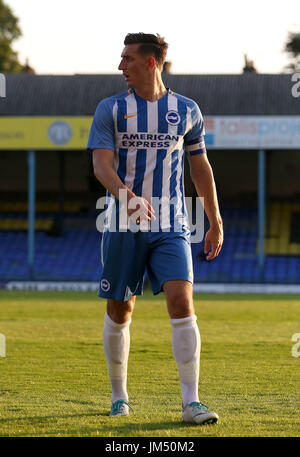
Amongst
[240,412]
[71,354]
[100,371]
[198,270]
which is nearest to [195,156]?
[240,412]

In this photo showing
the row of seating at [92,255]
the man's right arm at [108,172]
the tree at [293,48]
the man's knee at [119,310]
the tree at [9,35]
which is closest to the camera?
the man's right arm at [108,172]

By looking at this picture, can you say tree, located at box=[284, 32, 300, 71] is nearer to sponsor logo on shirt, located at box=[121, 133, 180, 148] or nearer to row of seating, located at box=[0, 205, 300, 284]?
row of seating, located at box=[0, 205, 300, 284]

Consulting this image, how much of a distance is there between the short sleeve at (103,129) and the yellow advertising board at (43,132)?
73.2 ft

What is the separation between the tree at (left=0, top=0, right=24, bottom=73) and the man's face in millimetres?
46420

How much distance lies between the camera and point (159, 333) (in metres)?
11.3

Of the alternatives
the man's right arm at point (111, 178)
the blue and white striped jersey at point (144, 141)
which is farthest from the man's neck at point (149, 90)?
the man's right arm at point (111, 178)

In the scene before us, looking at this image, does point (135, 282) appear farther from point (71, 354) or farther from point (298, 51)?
point (298, 51)

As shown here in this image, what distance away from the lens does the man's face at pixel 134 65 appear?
16.9 feet

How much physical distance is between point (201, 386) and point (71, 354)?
266 centimetres

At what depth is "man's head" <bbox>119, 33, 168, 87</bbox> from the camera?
5160 mm

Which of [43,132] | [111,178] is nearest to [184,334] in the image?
[111,178]

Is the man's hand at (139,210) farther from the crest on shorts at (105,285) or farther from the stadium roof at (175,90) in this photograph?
the stadium roof at (175,90)

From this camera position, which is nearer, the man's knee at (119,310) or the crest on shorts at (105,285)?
the crest on shorts at (105,285)

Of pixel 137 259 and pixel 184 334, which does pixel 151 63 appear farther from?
pixel 184 334
